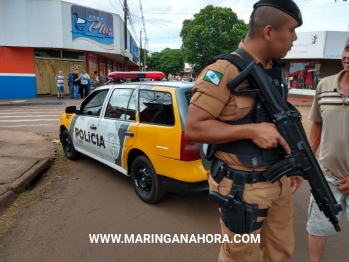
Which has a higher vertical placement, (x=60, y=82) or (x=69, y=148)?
(x=60, y=82)

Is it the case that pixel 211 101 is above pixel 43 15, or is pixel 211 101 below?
below

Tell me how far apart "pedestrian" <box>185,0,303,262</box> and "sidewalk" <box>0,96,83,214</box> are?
9.76ft

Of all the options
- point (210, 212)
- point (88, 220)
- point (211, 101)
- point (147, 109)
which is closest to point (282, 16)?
point (211, 101)

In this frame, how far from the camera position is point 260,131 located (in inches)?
53.9

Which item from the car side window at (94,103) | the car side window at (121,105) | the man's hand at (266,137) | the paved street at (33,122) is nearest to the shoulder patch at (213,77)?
the man's hand at (266,137)

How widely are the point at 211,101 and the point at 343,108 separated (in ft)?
3.94

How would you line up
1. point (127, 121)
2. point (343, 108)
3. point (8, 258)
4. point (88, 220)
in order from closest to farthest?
point (343, 108) → point (8, 258) → point (88, 220) → point (127, 121)

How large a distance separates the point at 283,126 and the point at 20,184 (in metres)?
3.64

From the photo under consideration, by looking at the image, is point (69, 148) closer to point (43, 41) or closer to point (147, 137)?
point (147, 137)

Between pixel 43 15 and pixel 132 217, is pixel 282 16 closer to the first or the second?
pixel 132 217

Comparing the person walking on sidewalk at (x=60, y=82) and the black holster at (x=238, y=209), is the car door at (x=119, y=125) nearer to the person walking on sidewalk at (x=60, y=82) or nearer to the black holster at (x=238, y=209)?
the black holster at (x=238, y=209)

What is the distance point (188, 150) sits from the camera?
2.77 metres

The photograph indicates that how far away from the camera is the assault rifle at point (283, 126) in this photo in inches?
54.2

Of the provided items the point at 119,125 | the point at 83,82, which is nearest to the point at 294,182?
the point at 119,125
